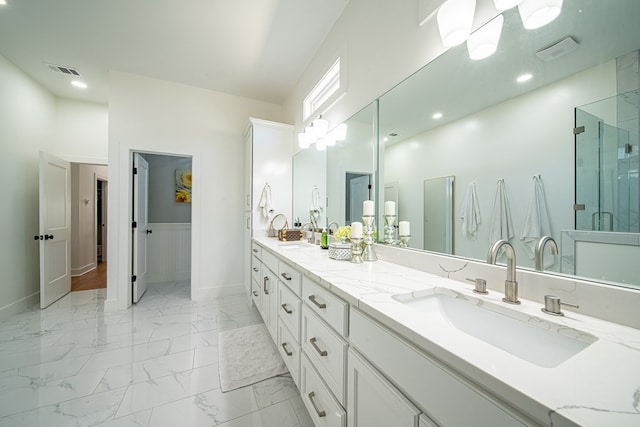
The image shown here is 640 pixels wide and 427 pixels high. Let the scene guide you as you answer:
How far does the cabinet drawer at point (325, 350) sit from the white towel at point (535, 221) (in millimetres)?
782

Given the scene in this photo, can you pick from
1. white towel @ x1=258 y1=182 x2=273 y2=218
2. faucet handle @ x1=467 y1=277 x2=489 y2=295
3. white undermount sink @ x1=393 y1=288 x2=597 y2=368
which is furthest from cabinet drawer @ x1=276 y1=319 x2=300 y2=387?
white towel @ x1=258 y1=182 x2=273 y2=218

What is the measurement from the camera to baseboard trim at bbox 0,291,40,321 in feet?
8.03

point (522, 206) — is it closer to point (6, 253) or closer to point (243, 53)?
point (243, 53)

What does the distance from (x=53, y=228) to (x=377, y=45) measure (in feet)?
14.0

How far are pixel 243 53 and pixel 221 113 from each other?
3.40 ft

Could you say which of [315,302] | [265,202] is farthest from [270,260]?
[265,202]

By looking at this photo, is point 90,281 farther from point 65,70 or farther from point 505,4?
point 505,4

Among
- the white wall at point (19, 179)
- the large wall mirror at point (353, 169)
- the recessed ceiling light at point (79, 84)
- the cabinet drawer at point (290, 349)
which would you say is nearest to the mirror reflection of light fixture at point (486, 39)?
the large wall mirror at point (353, 169)

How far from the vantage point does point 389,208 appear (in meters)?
1.53

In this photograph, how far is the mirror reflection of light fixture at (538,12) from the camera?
788 millimetres

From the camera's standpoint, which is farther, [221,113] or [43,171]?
[221,113]

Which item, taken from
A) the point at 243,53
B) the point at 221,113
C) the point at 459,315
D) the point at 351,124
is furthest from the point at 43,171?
the point at 459,315

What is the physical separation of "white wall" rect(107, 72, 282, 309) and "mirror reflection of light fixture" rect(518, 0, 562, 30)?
10.6 ft

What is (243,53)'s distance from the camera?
2.53 metres
